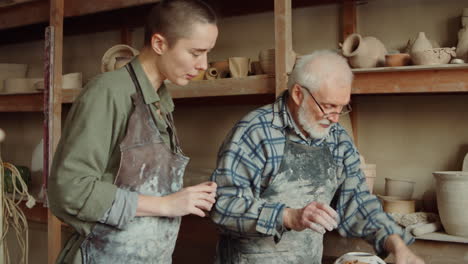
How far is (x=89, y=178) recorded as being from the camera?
1312 mm

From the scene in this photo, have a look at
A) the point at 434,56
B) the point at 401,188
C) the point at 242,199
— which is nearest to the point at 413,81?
the point at 434,56

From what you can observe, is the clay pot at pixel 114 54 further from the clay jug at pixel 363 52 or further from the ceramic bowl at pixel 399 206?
the ceramic bowl at pixel 399 206

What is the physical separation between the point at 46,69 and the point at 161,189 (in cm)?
208

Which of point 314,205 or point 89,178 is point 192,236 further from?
point 89,178

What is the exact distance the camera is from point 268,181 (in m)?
1.96

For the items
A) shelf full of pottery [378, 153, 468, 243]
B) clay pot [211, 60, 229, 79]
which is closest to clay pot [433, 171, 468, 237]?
shelf full of pottery [378, 153, 468, 243]

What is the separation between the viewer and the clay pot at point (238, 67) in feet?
8.70

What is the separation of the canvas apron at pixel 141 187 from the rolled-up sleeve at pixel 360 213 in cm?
79

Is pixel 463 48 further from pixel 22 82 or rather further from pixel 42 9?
pixel 22 82

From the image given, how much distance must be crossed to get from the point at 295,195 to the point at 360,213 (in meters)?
0.28

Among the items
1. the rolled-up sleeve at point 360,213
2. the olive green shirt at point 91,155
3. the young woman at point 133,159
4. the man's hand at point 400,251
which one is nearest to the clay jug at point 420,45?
the rolled-up sleeve at point 360,213

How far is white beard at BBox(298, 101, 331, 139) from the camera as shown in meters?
1.96

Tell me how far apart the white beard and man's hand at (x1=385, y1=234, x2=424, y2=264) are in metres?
0.47

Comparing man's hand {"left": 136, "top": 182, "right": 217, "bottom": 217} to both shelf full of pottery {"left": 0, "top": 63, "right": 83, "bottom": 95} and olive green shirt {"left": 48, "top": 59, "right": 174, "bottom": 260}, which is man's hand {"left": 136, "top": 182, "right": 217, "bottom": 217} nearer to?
olive green shirt {"left": 48, "top": 59, "right": 174, "bottom": 260}
